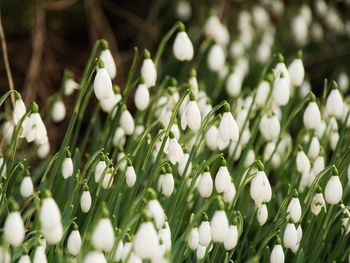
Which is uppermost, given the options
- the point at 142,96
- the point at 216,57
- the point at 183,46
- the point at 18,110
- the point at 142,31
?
the point at 142,31

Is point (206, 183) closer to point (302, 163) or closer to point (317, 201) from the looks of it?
point (317, 201)

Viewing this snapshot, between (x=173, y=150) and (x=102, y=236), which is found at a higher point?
(x=173, y=150)

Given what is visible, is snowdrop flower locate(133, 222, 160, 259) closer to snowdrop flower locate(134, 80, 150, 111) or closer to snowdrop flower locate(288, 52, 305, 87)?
snowdrop flower locate(134, 80, 150, 111)

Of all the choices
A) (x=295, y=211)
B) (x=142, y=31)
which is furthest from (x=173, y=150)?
(x=142, y=31)

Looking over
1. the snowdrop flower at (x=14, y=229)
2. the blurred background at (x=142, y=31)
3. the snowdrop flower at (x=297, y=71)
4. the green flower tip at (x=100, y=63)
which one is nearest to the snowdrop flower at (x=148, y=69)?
the green flower tip at (x=100, y=63)

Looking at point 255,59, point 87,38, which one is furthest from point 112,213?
point 87,38


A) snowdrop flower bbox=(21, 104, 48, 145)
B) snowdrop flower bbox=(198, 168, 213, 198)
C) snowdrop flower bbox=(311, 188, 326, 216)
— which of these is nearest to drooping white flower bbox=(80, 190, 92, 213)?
snowdrop flower bbox=(21, 104, 48, 145)
